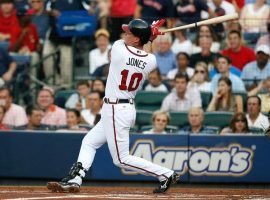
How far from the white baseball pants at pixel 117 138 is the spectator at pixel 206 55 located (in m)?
4.22

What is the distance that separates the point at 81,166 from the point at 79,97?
4.06 meters

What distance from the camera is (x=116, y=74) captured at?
9.08m

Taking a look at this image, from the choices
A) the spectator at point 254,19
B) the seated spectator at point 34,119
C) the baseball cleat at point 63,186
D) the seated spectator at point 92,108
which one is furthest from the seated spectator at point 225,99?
the baseball cleat at point 63,186

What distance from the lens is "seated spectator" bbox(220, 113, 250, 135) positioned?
11.9 metres

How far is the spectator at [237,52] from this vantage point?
1327 centimetres

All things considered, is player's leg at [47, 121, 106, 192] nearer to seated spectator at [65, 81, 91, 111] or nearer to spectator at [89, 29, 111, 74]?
seated spectator at [65, 81, 91, 111]

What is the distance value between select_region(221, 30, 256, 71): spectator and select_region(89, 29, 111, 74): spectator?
71.3 inches

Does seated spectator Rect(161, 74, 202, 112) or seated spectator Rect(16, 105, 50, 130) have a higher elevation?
seated spectator Rect(161, 74, 202, 112)

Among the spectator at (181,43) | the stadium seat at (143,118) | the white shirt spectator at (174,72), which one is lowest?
the stadium seat at (143,118)

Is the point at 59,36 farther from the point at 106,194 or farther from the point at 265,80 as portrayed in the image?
the point at 106,194

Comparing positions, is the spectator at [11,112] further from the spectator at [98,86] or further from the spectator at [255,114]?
the spectator at [255,114]

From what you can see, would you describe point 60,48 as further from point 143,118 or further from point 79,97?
point 143,118

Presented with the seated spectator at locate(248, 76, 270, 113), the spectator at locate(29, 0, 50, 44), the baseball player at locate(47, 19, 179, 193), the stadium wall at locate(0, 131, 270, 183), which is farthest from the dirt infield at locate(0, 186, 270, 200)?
the spectator at locate(29, 0, 50, 44)

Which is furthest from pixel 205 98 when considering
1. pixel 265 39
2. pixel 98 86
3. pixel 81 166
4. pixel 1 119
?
pixel 81 166
